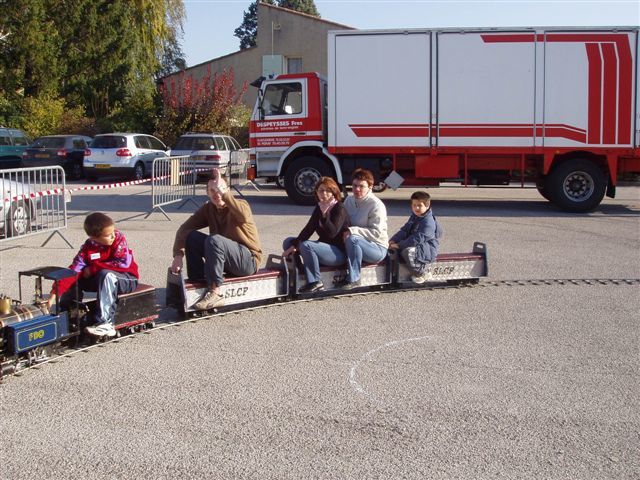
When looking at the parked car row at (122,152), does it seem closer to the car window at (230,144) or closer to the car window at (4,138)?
the car window at (230,144)

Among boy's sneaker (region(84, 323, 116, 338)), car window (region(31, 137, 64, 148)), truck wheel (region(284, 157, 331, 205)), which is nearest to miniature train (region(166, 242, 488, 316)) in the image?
boy's sneaker (region(84, 323, 116, 338))

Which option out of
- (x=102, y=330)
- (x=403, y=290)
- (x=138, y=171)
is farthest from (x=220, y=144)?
(x=102, y=330)

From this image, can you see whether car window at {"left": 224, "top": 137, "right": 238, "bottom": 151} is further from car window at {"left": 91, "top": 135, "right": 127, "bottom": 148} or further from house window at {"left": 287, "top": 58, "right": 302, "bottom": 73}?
house window at {"left": 287, "top": 58, "right": 302, "bottom": 73}

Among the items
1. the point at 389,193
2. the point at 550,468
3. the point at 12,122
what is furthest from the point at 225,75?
the point at 550,468

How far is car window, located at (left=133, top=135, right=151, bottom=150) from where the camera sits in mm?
24750

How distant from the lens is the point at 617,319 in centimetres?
739

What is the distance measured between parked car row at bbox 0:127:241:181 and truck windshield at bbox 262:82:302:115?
4949 mm

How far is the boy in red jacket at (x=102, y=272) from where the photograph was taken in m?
6.26

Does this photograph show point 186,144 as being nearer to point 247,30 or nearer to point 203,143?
point 203,143

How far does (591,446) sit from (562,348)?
2.03m

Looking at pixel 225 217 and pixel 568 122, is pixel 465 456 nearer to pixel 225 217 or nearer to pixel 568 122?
pixel 225 217

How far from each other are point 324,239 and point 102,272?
259 cm

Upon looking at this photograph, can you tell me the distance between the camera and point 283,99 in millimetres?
17359

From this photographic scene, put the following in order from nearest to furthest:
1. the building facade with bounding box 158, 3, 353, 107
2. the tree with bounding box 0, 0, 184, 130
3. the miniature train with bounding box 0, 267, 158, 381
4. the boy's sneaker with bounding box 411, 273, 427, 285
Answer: the miniature train with bounding box 0, 267, 158, 381 < the boy's sneaker with bounding box 411, 273, 427, 285 < the tree with bounding box 0, 0, 184, 130 < the building facade with bounding box 158, 3, 353, 107
